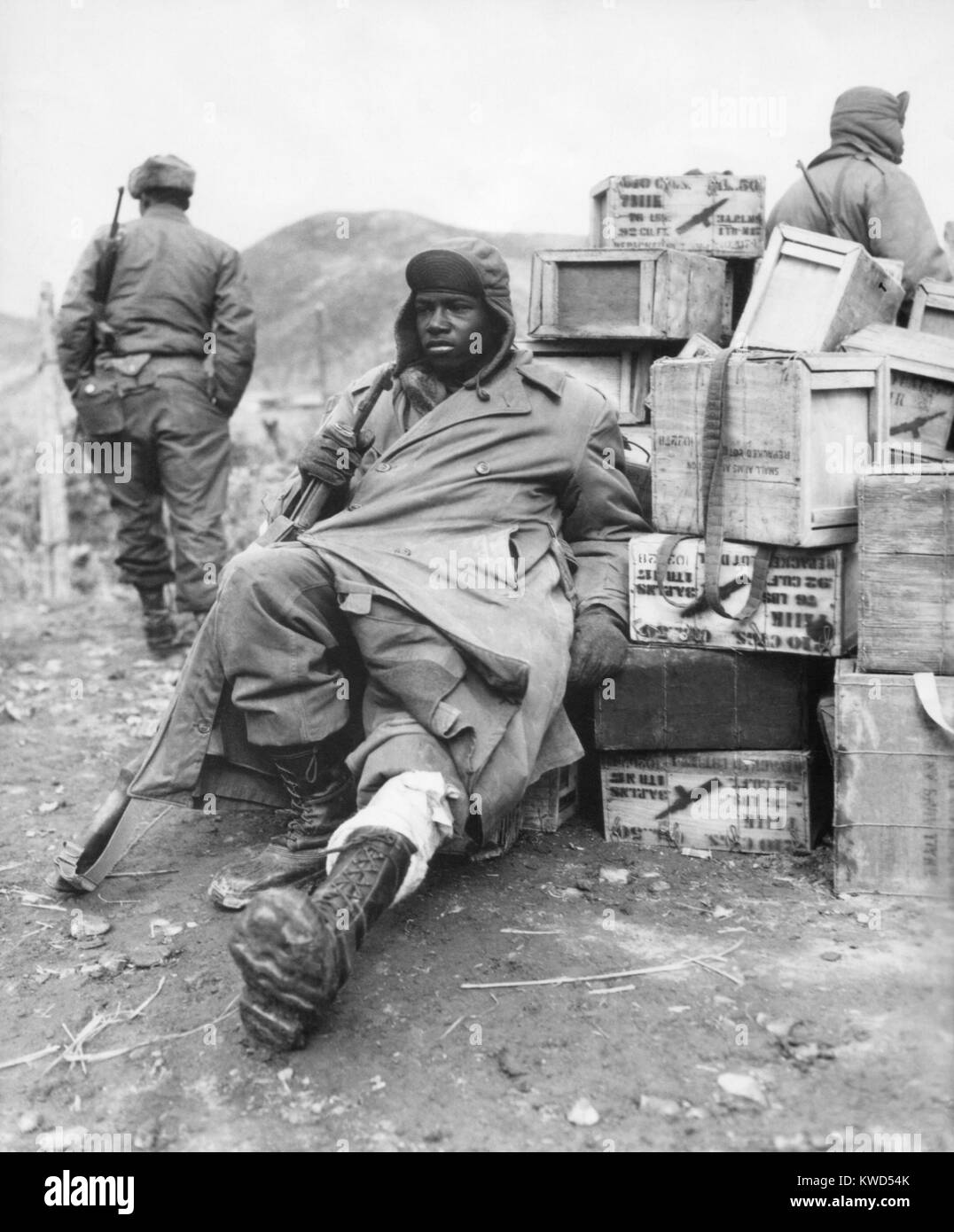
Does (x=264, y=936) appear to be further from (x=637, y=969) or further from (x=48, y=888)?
(x=48, y=888)

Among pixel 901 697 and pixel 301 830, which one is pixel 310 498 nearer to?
pixel 301 830

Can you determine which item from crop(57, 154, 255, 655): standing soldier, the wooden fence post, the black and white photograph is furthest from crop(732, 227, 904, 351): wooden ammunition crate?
the wooden fence post

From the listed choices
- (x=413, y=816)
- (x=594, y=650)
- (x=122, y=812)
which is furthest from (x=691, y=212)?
(x=122, y=812)

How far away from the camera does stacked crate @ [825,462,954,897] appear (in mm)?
3238

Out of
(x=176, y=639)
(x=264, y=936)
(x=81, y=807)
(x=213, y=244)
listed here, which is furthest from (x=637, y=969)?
(x=213, y=244)

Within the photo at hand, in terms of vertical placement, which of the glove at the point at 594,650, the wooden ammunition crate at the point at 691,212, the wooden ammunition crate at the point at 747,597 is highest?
the wooden ammunition crate at the point at 691,212

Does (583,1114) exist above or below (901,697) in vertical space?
below

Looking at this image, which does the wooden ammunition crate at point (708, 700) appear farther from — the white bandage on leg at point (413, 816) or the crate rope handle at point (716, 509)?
the white bandage on leg at point (413, 816)

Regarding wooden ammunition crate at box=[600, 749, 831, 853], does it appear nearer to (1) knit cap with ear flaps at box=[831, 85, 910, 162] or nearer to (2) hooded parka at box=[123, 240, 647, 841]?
(2) hooded parka at box=[123, 240, 647, 841]

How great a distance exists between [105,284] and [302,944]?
4758 millimetres

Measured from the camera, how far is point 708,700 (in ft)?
12.2

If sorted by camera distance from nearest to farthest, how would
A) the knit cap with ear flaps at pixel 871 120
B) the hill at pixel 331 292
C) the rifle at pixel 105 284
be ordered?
the knit cap with ear flaps at pixel 871 120
the rifle at pixel 105 284
the hill at pixel 331 292

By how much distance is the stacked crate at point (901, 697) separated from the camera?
10.6ft

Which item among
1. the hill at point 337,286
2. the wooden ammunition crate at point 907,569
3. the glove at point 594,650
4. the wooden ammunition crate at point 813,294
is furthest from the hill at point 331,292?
the wooden ammunition crate at point 907,569
